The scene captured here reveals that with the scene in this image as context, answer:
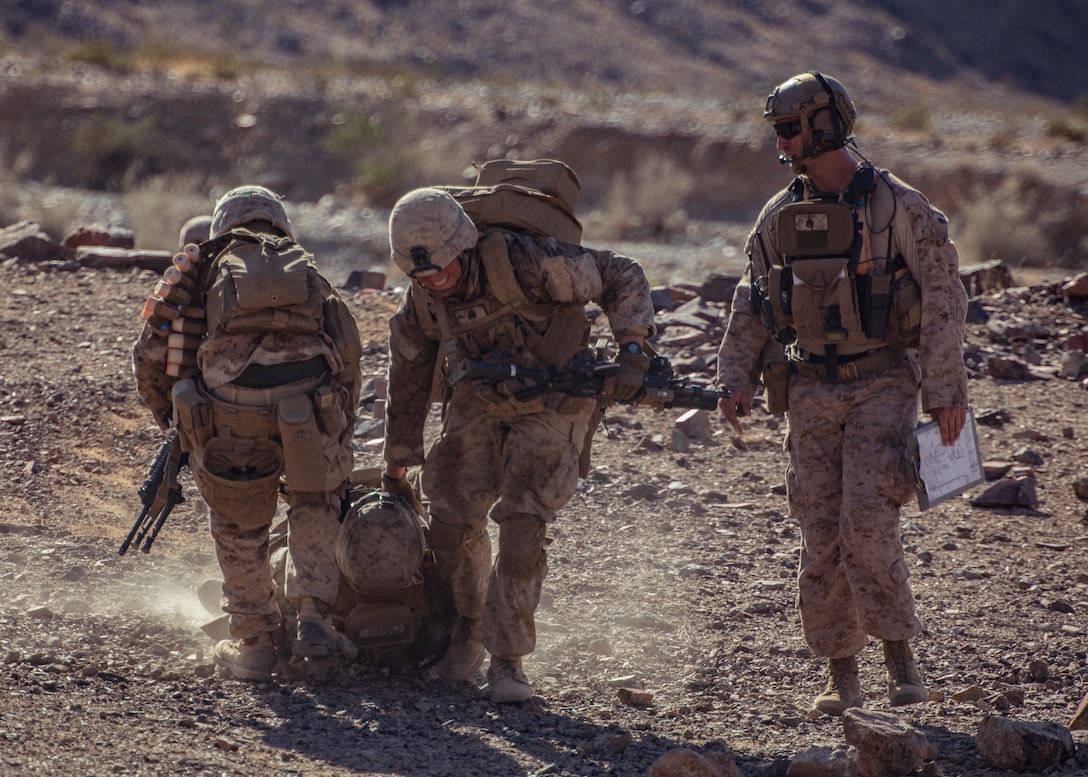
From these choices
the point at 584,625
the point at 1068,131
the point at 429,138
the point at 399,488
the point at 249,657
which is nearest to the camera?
the point at 249,657

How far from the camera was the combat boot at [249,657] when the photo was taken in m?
4.33

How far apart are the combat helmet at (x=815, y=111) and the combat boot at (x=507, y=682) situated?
199 centimetres

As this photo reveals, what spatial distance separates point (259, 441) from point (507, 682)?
3.94ft

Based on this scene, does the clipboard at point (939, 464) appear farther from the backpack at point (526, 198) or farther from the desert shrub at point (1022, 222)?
the desert shrub at point (1022, 222)

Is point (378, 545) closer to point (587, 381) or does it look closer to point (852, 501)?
point (587, 381)

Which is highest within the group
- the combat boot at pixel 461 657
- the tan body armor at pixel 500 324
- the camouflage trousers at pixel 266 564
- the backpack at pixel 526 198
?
the backpack at pixel 526 198

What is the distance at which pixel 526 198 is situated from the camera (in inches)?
177

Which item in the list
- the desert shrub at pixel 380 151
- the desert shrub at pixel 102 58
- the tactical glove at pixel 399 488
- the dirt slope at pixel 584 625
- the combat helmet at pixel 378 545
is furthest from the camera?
the desert shrub at pixel 102 58

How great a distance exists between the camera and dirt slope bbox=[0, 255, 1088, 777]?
3711 mm

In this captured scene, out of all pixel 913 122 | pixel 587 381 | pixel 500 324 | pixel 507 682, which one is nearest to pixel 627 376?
pixel 587 381

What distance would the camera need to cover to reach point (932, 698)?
14.4 feet

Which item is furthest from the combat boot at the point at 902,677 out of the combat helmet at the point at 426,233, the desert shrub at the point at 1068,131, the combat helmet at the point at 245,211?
the desert shrub at the point at 1068,131

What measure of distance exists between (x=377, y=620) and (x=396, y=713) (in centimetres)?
54

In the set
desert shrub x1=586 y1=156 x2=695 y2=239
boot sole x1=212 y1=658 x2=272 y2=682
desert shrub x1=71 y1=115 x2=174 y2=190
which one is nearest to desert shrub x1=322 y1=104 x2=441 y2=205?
desert shrub x1=71 y1=115 x2=174 y2=190
